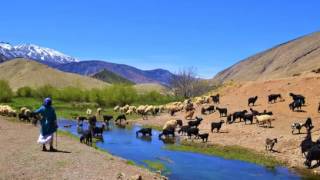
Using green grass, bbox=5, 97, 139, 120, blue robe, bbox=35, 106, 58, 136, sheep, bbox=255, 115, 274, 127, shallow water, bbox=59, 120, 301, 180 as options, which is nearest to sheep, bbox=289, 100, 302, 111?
sheep, bbox=255, 115, 274, 127

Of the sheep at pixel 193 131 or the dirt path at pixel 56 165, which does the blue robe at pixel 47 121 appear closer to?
the dirt path at pixel 56 165

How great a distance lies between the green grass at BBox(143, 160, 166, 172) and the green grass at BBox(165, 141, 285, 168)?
220 inches

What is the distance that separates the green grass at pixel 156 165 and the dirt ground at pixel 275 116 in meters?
7.28

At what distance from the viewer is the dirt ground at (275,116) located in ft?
118

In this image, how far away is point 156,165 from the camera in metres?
29.0

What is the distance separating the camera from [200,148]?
3803 cm

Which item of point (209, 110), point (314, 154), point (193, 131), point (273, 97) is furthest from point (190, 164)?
point (209, 110)

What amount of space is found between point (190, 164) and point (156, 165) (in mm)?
2405

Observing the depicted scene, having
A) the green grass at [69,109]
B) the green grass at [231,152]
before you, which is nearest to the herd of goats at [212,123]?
the green grass at [231,152]

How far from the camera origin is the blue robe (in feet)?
80.3

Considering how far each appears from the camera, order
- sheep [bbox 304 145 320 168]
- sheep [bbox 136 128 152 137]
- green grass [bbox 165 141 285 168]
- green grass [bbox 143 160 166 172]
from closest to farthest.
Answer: sheep [bbox 304 145 320 168], green grass [bbox 143 160 166 172], green grass [bbox 165 141 285 168], sheep [bbox 136 128 152 137]

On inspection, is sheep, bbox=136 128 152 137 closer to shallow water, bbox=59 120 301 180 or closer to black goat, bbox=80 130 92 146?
shallow water, bbox=59 120 301 180

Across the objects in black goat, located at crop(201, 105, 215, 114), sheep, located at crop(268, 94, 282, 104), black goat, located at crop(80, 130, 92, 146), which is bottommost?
black goat, located at crop(80, 130, 92, 146)

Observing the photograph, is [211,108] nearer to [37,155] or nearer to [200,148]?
[200,148]
